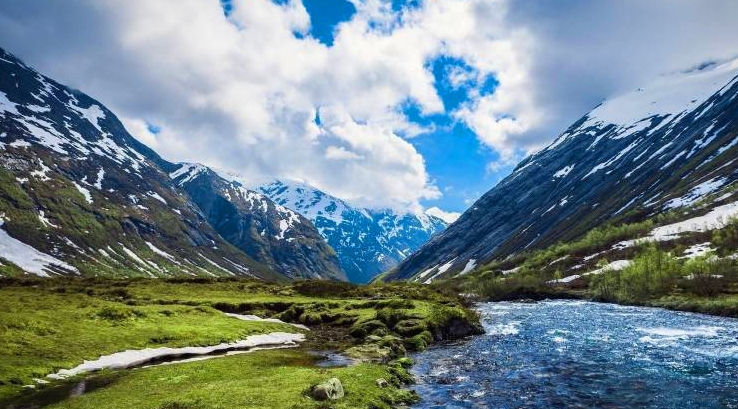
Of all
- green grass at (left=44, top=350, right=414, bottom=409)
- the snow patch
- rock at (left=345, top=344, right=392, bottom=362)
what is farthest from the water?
the snow patch

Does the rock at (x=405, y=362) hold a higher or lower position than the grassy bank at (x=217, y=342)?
lower

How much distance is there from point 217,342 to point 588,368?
36623 millimetres

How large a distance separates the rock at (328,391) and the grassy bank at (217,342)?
572 millimetres

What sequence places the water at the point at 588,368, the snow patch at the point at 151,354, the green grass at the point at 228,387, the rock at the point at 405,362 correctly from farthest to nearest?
the rock at the point at 405,362
the snow patch at the point at 151,354
the water at the point at 588,368
the green grass at the point at 228,387

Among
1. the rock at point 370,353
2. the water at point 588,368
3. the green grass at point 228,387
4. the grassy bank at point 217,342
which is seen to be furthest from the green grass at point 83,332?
the water at point 588,368

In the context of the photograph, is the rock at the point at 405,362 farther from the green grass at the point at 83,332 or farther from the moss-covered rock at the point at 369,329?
the green grass at the point at 83,332

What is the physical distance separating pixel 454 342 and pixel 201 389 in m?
37.9

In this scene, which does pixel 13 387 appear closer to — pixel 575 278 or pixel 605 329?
pixel 605 329

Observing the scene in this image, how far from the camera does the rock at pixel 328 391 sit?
28.9m

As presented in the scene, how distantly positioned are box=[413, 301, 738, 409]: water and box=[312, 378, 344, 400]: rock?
579 centimetres

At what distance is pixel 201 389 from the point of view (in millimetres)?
30016

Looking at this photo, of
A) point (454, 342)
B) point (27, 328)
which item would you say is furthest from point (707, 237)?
point (27, 328)

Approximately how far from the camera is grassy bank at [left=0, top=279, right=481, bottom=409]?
96.6 feet

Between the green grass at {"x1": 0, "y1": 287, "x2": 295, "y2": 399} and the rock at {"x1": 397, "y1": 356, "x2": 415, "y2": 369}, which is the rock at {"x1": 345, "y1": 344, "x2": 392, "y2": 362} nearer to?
the rock at {"x1": 397, "y1": 356, "x2": 415, "y2": 369}
